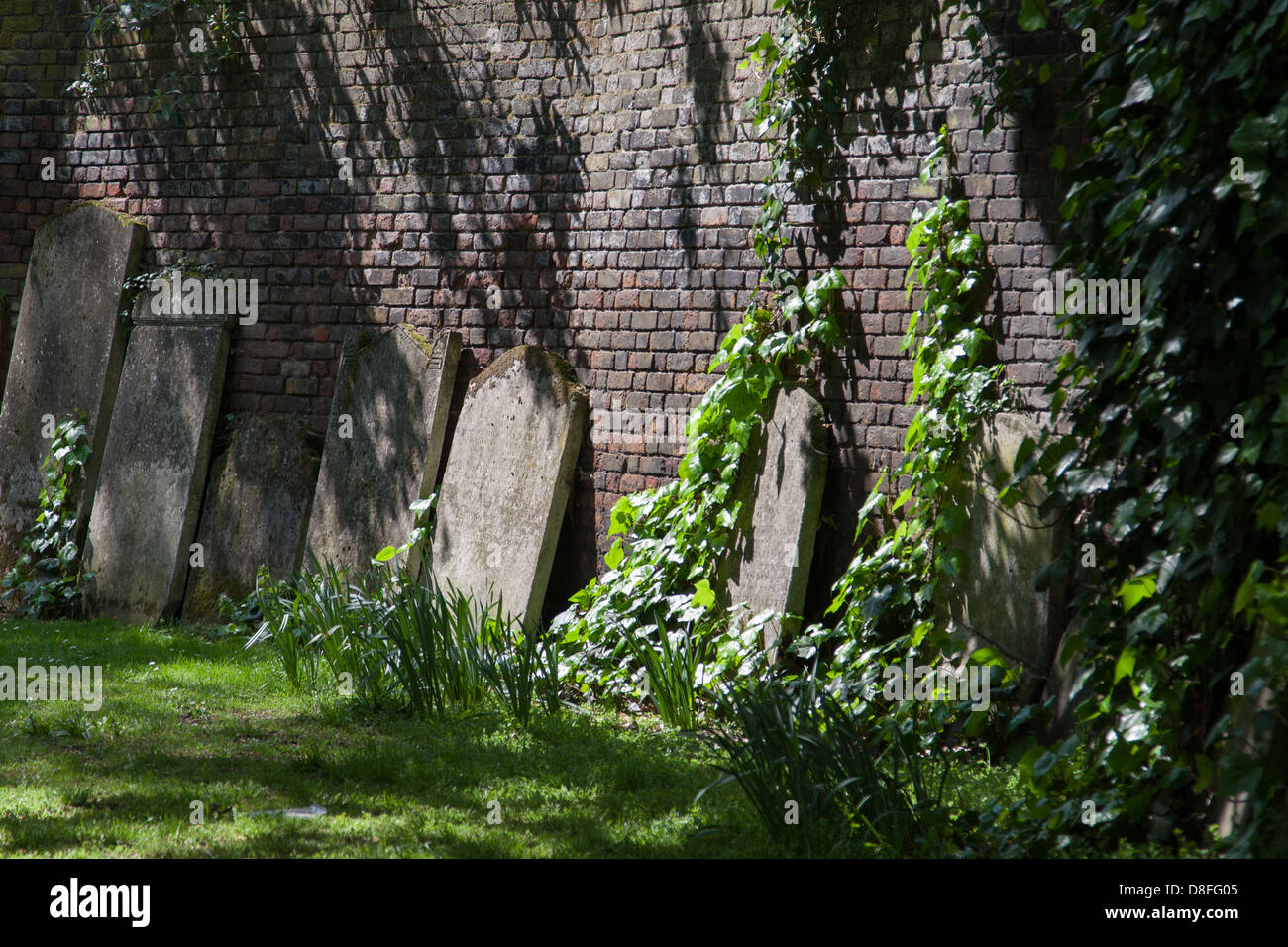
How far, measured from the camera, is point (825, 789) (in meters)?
2.92

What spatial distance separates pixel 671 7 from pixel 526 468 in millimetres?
2229

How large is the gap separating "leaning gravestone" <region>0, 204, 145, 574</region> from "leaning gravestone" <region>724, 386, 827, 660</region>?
3.92 meters

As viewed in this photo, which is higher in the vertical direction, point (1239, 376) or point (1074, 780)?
point (1239, 376)

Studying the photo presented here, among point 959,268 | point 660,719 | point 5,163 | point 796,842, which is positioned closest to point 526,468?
point 660,719

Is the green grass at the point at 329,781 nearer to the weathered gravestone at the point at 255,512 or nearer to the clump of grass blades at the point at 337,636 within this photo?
the clump of grass blades at the point at 337,636

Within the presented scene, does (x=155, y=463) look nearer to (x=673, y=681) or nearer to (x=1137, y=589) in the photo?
(x=673, y=681)

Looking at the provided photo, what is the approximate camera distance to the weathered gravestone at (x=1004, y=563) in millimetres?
4039

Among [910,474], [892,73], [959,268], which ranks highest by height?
[892,73]

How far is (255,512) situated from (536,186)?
90.6 inches

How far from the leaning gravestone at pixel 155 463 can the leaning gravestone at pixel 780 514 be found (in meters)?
3.17

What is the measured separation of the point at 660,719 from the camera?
14.3 ft

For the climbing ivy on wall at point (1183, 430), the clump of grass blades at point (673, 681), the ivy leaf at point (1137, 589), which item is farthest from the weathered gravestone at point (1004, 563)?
the ivy leaf at point (1137, 589)

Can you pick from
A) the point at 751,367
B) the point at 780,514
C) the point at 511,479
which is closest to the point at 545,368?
the point at 511,479

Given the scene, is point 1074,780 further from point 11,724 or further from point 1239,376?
point 11,724
